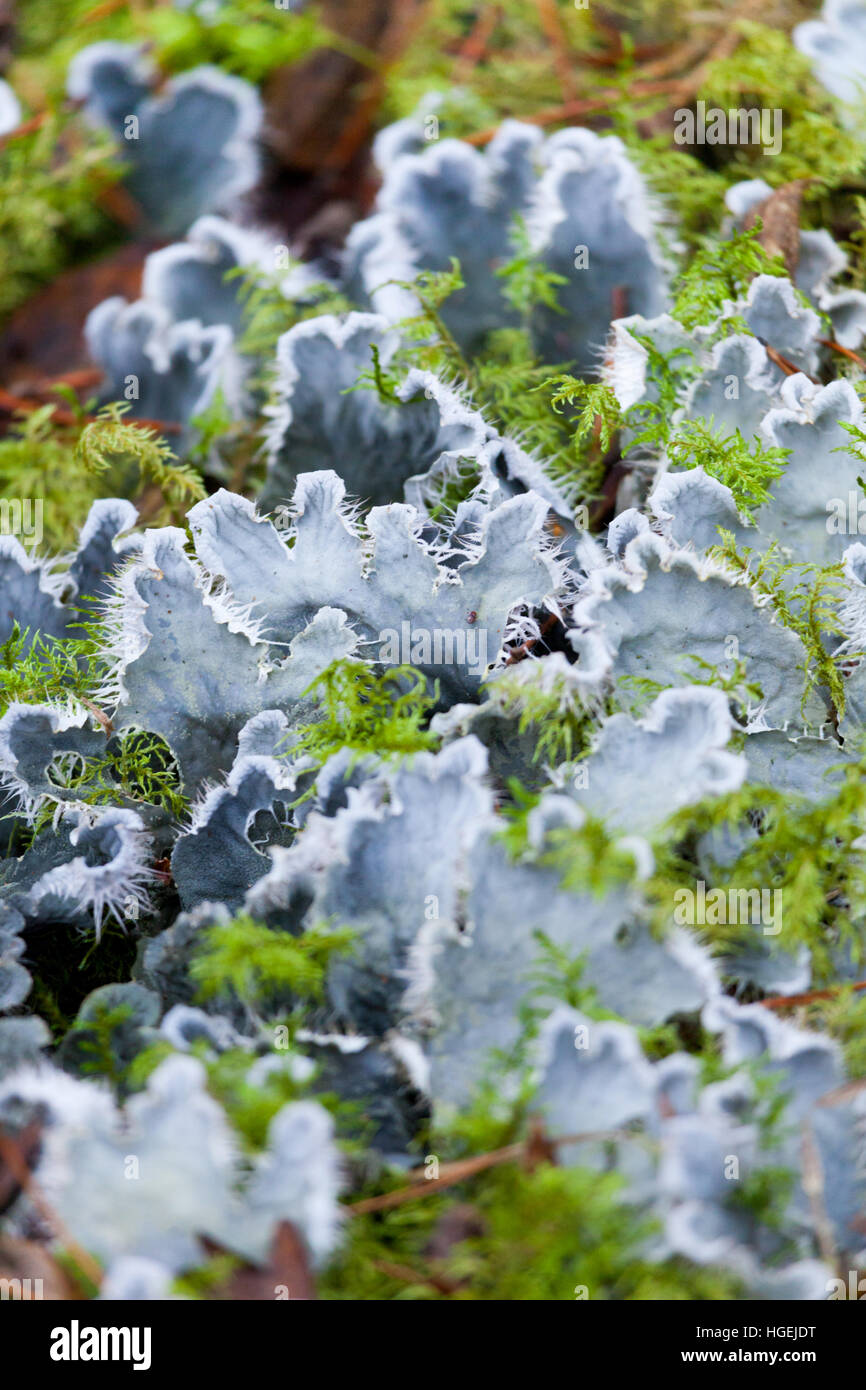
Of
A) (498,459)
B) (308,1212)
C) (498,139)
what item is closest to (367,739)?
(498,459)

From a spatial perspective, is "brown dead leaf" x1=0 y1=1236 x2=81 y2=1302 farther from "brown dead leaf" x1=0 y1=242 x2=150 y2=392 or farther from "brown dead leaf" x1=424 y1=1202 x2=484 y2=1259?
"brown dead leaf" x1=0 y1=242 x2=150 y2=392

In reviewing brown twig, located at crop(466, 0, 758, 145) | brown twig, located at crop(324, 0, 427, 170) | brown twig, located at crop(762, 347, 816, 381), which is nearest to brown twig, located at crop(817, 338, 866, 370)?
brown twig, located at crop(762, 347, 816, 381)

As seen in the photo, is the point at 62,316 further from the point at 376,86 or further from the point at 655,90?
the point at 655,90

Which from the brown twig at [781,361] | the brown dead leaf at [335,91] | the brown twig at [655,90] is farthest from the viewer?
the brown dead leaf at [335,91]

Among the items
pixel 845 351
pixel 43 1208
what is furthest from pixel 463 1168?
pixel 845 351

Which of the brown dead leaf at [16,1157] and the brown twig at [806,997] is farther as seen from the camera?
the brown twig at [806,997]

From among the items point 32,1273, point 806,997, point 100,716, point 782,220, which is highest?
point 782,220

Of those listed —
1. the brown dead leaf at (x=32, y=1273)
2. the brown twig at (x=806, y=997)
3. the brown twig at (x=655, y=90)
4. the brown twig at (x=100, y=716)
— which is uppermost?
the brown twig at (x=655, y=90)

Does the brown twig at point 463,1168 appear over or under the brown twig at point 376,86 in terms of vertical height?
under

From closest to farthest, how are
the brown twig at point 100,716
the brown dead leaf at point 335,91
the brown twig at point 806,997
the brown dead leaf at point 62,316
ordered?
the brown twig at point 806,997 → the brown twig at point 100,716 → the brown dead leaf at point 62,316 → the brown dead leaf at point 335,91

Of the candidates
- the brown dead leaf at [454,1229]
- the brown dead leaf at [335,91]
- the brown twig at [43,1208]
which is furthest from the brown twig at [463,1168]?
the brown dead leaf at [335,91]

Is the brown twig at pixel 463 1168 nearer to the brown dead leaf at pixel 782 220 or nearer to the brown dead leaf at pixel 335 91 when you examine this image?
the brown dead leaf at pixel 782 220
